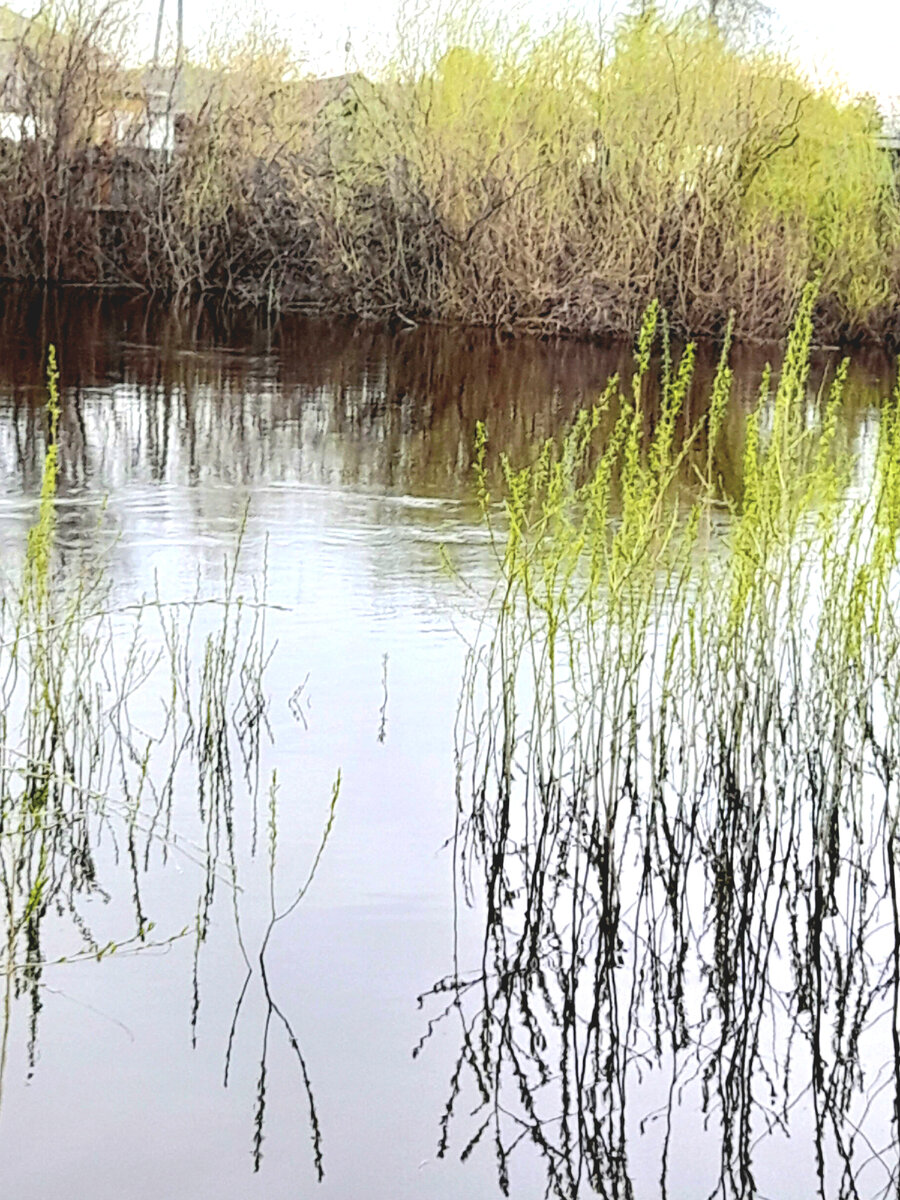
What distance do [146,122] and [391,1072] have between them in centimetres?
2585

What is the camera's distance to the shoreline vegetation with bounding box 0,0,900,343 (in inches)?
880

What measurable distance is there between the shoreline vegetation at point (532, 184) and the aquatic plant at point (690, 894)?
670 inches

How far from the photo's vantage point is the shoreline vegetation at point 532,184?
880 inches

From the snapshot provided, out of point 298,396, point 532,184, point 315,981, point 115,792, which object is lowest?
point 315,981

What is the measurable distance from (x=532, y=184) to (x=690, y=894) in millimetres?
18507

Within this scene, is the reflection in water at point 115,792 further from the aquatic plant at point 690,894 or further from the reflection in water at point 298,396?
the reflection in water at point 298,396

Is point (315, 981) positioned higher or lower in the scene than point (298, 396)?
lower

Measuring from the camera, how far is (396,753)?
5898 mm

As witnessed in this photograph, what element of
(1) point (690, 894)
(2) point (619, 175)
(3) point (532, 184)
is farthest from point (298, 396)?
(1) point (690, 894)

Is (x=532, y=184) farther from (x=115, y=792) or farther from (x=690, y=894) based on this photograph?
(x=690, y=894)

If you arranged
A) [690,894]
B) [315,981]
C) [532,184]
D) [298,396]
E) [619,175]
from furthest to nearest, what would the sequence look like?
[532,184] < [619,175] < [298,396] < [690,894] < [315,981]

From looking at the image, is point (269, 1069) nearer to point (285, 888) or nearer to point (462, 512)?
point (285, 888)

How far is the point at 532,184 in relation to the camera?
73.7 ft

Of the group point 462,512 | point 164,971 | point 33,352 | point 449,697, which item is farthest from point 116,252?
point 164,971
